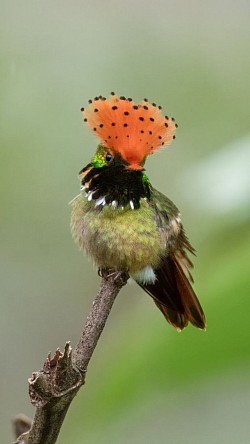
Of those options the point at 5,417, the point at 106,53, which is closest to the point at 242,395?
the point at 106,53

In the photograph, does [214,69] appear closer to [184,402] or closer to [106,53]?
[106,53]

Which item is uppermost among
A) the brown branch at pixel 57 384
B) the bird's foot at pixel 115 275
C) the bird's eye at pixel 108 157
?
the bird's eye at pixel 108 157

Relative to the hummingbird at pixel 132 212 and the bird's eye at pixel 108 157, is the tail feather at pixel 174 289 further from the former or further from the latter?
the bird's eye at pixel 108 157

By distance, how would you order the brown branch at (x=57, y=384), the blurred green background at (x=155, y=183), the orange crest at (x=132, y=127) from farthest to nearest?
1. the orange crest at (x=132, y=127)
2. the brown branch at (x=57, y=384)
3. the blurred green background at (x=155, y=183)

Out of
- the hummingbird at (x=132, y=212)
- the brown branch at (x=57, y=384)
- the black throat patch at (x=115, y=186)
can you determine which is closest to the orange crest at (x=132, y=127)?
the hummingbird at (x=132, y=212)

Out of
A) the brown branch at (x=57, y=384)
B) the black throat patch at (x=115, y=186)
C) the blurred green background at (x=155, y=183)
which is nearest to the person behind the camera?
the blurred green background at (x=155, y=183)

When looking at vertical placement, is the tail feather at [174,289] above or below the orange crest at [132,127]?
below

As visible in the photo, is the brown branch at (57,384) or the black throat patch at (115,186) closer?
the brown branch at (57,384)

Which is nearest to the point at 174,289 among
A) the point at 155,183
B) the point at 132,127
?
the point at 132,127
